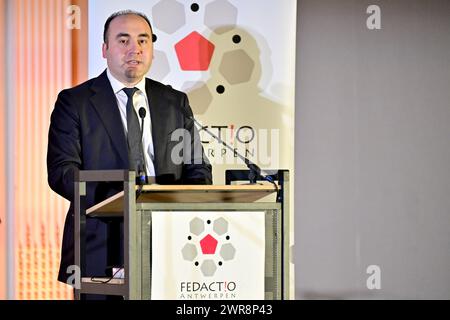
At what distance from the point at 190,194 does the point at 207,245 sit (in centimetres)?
32

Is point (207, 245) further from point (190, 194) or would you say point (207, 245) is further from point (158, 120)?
point (158, 120)

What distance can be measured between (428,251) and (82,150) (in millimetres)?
2348

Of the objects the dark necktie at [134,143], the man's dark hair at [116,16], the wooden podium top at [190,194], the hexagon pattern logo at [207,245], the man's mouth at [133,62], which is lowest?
the hexagon pattern logo at [207,245]

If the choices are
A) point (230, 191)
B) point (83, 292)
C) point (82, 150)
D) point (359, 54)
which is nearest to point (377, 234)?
point (359, 54)

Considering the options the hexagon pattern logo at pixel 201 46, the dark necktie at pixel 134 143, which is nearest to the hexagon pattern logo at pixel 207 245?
the dark necktie at pixel 134 143

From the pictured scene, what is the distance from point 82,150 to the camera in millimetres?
4488

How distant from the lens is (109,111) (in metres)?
4.54

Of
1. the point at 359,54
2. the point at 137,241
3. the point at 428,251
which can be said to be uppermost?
the point at 359,54

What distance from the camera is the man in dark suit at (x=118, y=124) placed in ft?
14.7

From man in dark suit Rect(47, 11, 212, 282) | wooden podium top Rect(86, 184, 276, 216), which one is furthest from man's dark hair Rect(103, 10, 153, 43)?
wooden podium top Rect(86, 184, 276, 216)

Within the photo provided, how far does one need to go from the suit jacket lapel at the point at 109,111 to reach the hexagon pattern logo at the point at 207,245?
181 cm

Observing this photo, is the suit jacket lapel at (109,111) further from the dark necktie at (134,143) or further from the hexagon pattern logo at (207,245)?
the hexagon pattern logo at (207,245)

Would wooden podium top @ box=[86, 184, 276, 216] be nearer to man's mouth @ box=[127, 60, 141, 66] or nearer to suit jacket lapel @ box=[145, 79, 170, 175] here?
suit jacket lapel @ box=[145, 79, 170, 175]
